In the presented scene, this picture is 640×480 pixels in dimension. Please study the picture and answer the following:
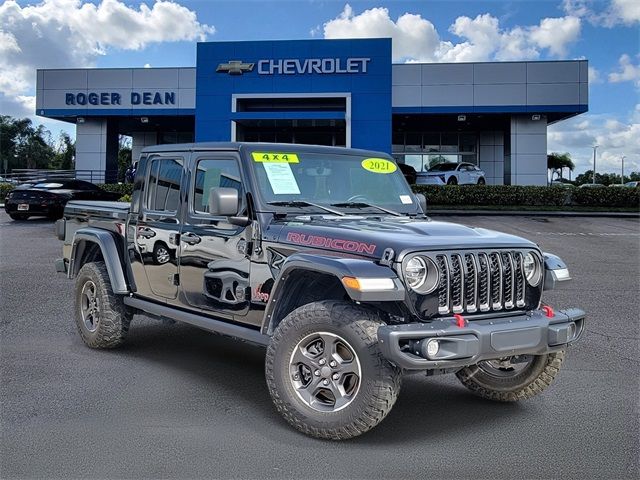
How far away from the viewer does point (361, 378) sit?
380 centimetres

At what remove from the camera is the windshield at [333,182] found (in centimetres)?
489

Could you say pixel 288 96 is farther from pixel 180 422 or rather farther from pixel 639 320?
pixel 180 422

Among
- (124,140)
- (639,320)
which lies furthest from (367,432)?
(124,140)

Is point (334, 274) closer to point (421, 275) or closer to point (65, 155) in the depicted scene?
point (421, 275)

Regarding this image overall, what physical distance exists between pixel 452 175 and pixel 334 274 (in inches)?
1115

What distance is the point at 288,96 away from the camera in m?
30.5

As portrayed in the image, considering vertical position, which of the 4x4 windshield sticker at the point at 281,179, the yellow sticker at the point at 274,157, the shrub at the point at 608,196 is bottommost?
the 4x4 windshield sticker at the point at 281,179

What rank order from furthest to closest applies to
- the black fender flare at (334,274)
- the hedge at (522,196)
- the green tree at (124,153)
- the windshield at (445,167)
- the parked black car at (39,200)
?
1. the green tree at (124,153)
2. the windshield at (445,167)
3. the hedge at (522,196)
4. the parked black car at (39,200)
5. the black fender flare at (334,274)

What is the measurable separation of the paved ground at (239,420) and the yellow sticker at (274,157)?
5.93ft

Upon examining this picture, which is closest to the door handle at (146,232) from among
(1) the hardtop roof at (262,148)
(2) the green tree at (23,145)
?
(1) the hardtop roof at (262,148)

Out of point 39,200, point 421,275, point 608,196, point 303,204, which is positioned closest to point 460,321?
point 421,275

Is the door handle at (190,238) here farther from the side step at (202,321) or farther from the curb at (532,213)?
the curb at (532,213)

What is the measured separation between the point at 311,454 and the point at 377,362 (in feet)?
2.23

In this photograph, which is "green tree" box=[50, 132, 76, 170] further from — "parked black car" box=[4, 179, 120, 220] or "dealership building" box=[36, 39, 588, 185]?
"parked black car" box=[4, 179, 120, 220]
